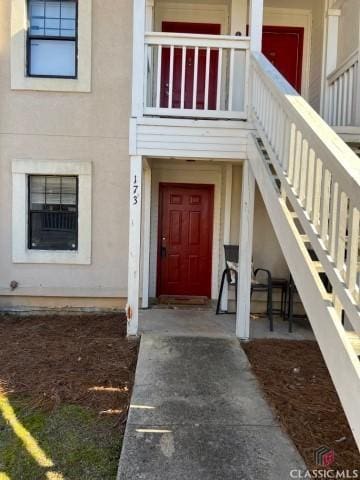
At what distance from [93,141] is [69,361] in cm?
349

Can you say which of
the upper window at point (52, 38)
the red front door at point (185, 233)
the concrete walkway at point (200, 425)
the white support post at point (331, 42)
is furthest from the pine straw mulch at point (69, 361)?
the white support post at point (331, 42)

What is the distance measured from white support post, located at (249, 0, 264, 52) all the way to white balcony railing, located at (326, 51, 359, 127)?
134 cm

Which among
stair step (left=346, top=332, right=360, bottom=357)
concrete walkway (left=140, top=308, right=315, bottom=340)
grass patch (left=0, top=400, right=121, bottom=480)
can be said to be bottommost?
grass patch (left=0, top=400, right=121, bottom=480)

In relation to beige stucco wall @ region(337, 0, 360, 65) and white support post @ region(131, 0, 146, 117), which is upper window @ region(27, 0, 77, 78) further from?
beige stucco wall @ region(337, 0, 360, 65)

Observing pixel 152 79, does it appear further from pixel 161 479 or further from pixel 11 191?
pixel 161 479

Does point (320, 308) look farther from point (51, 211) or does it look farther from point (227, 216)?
point (51, 211)

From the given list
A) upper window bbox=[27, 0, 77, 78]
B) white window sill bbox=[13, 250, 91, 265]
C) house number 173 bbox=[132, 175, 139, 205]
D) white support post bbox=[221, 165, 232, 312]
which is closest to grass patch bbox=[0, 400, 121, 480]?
house number 173 bbox=[132, 175, 139, 205]

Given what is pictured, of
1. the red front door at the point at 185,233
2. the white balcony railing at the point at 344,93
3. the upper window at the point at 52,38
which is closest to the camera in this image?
the white balcony railing at the point at 344,93

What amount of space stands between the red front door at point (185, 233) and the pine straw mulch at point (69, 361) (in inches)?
56.0

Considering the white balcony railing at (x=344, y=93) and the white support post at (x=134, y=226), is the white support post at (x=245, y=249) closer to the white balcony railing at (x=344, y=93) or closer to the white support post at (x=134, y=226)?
the white support post at (x=134, y=226)

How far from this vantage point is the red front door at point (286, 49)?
679cm

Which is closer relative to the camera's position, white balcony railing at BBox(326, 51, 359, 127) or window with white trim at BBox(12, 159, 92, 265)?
white balcony railing at BBox(326, 51, 359, 127)

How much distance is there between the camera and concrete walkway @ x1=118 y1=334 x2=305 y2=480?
266 cm

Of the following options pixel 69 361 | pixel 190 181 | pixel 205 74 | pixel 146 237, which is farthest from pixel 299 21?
pixel 69 361
